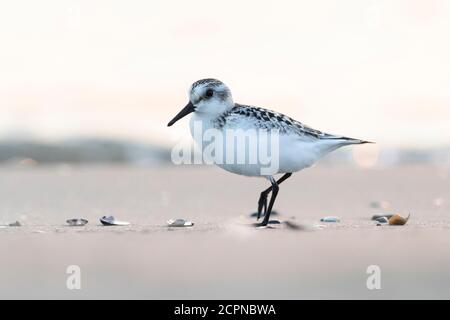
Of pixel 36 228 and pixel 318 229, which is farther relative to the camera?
pixel 36 228

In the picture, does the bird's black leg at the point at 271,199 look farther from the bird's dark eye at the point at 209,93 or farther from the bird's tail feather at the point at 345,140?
the bird's dark eye at the point at 209,93

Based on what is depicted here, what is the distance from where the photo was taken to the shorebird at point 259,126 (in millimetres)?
5985

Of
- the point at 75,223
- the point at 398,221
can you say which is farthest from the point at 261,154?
the point at 75,223

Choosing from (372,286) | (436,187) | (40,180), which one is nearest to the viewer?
(372,286)

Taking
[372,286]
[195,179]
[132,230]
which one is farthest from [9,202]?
[372,286]

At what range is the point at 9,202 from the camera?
8742 mm

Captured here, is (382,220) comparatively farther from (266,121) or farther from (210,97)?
(210,97)

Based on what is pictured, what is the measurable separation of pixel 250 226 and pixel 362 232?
1022mm

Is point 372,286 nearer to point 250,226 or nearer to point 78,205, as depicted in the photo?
point 250,226

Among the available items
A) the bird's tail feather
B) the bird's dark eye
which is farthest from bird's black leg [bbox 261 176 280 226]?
the bird's dark eye

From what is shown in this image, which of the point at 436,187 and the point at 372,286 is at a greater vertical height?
the point at 436,187
